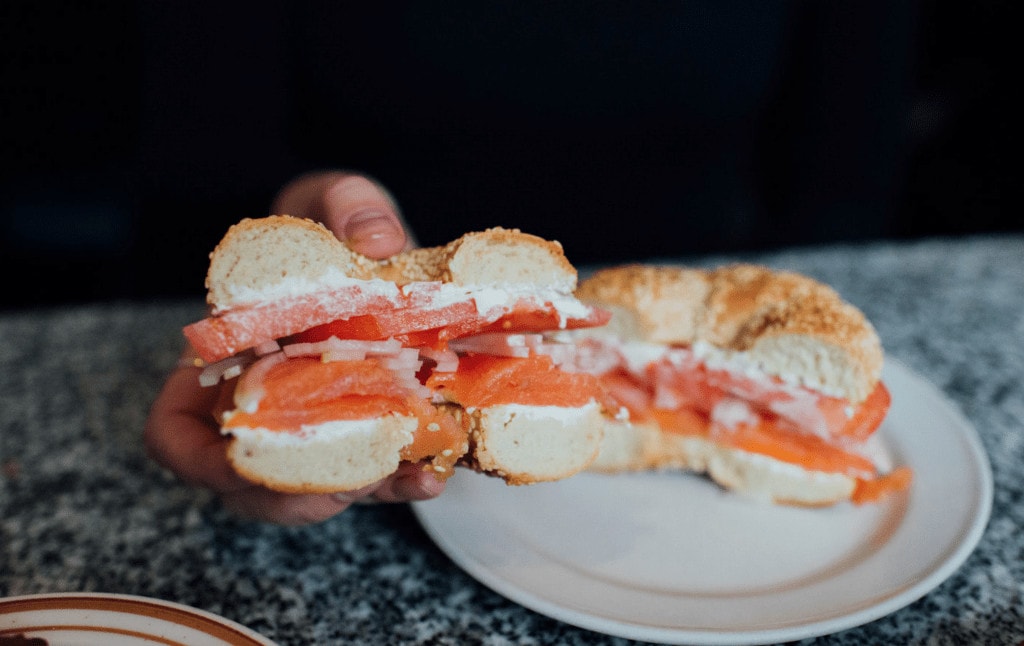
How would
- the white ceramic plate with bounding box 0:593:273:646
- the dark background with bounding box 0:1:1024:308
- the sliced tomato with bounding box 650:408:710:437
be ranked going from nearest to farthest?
the white ceramic plate with bounding box 0:593:273:646 → the sliced tomato with bounding box 650:408:710:437 → the dark background with bounding box 0:1:1024:308

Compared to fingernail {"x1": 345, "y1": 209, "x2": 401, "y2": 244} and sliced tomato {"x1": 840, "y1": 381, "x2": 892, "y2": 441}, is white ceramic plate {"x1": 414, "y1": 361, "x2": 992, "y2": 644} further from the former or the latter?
fingernail {"x1": 345, "y1": 209, "x2": 401, "y2": 244}

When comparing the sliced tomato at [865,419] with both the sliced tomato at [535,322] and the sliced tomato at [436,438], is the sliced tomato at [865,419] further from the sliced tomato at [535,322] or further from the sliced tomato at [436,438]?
the sliced tomato at [436,438]

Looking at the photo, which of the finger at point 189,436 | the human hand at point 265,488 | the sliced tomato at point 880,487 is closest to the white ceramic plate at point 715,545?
the sliced tomato at point 880,487

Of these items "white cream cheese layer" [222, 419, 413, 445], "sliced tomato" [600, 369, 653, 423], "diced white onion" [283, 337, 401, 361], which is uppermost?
"diced white onion" [283, 337, 401, 361]

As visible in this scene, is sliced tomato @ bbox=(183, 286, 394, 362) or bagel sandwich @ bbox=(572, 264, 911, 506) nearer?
sliced tomato @ bbox=(183, 286, 394, 362)

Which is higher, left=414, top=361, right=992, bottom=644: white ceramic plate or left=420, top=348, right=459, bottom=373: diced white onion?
left=420, top=348, right=459, bottom=373: diced white onion

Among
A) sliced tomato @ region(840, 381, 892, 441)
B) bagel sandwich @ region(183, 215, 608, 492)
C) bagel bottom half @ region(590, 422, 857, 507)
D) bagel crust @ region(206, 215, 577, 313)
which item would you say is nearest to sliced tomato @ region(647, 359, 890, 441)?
sliced tomato @ region(840, 381, 892, 441)

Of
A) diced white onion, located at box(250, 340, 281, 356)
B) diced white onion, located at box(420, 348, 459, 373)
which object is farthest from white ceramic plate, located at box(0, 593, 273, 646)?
diced white onion, located at box(420, 348, 459, 373)

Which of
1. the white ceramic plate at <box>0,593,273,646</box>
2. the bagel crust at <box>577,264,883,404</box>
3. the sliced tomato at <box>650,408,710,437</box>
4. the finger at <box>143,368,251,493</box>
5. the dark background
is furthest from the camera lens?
the dark background
